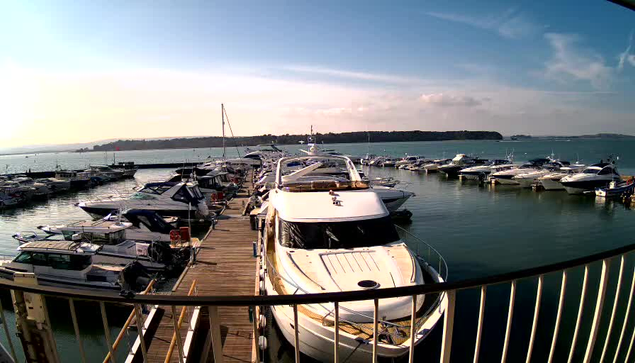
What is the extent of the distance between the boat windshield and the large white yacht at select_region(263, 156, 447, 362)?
2 cm

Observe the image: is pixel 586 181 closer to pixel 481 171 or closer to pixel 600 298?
pixel 481 171

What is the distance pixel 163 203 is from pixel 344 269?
66.5 feet

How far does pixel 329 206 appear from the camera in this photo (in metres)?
9.44

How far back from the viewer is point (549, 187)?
123ft

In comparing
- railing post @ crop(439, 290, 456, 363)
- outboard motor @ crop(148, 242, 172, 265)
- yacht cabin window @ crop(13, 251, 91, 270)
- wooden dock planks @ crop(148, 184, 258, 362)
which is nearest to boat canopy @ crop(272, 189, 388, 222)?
wooden dock planks @ crop(148, 184, 258, 362)

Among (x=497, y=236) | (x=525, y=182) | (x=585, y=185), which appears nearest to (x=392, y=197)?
(x=497, y=236)

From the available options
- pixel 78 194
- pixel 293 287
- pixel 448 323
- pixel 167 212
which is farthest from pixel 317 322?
pixel 78 194

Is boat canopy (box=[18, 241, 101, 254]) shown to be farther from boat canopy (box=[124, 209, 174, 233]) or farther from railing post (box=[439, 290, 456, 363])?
railing post (box=[439, 290, 456, 363])

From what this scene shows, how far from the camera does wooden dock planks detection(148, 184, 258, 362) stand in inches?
291

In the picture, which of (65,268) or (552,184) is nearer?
(65,268)

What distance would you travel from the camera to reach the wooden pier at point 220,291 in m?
7.19

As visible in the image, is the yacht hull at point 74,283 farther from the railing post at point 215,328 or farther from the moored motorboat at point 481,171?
the moored motorboat at point 481,171

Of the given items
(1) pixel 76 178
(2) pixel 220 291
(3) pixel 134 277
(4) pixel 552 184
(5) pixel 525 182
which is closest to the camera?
(2) pixel 220 291

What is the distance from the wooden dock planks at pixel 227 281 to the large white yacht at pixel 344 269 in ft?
3.28
